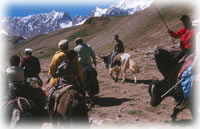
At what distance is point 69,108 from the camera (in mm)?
5270

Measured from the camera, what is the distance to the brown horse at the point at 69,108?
5199 millimetres

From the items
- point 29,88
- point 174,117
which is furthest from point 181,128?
point 29,88

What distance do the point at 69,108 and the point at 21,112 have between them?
3.07 ft

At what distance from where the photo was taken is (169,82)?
672 cm

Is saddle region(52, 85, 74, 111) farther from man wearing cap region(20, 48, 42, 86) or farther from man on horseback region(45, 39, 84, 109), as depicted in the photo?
man wearing cap region(20, 48, 42, 86)

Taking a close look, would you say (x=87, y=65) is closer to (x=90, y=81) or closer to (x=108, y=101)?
(x=90, y=81)

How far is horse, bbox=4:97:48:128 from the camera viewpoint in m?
4.96

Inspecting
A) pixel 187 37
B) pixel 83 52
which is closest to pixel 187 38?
pixel 187 37

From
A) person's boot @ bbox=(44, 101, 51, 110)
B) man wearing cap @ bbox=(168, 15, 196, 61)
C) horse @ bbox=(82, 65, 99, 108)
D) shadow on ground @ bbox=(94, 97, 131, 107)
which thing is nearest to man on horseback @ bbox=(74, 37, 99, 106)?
horse @ bbox=(82, 65, 99, 108)

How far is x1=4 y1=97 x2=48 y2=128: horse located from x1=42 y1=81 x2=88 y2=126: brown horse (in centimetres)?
47

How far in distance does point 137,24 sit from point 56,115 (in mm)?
60084

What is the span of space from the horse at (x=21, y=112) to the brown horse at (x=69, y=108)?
1.53ft

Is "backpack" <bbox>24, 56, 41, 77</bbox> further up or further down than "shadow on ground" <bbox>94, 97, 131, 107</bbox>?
further up

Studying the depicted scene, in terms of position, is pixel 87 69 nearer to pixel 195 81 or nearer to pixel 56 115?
pixel 56 115
